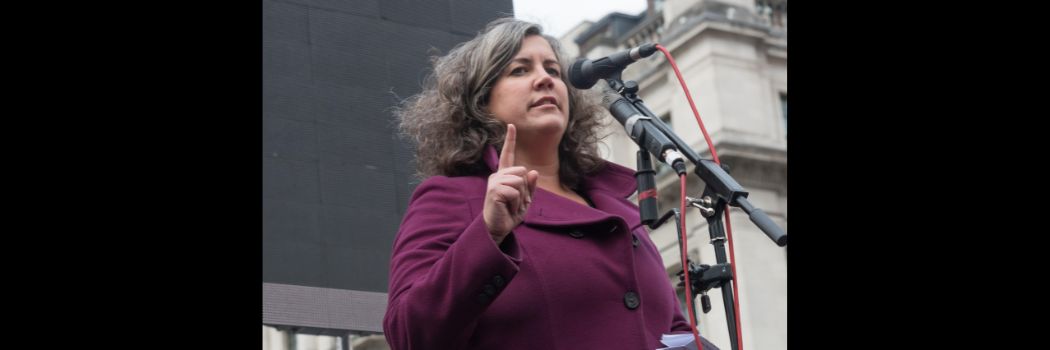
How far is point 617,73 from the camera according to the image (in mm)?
2906

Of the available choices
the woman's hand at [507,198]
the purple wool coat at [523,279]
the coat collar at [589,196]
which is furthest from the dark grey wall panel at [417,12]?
the woman's hand at [507,198]

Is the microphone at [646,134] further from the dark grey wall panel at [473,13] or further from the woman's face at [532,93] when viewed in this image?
the dark grey wall panel at [473,13]

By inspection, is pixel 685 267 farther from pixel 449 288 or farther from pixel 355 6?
pixel 355 6

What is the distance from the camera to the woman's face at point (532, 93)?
296 centimetres

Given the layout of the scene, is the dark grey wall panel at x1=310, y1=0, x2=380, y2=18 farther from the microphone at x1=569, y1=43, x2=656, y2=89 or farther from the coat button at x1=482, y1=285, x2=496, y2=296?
the coat button at x1=482, y1=285, x2=496, y2=296

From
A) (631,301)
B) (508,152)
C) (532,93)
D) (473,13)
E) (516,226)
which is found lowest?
(631,301)

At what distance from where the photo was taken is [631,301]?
108 inches

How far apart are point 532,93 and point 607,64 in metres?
0.18

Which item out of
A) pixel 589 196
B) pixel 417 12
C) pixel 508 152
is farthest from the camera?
pixel 417 12

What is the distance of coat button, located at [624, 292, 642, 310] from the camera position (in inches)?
108

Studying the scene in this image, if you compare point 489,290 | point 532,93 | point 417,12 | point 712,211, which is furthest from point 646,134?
point 417,12

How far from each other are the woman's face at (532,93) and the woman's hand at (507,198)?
40cm
